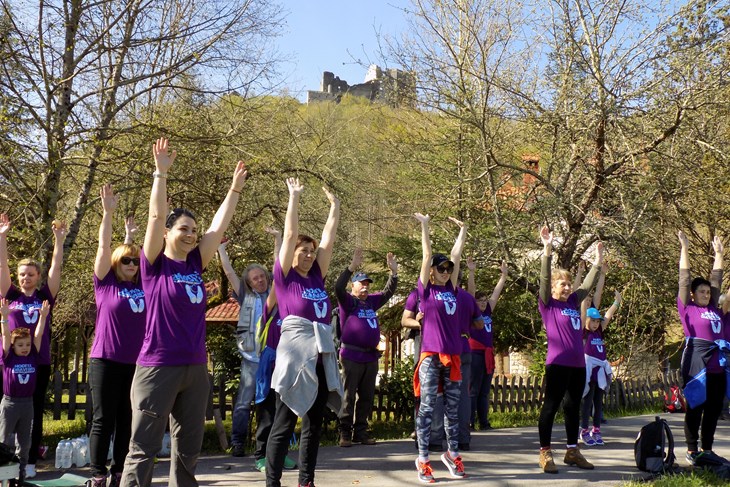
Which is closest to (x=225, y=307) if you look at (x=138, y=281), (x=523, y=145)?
(x=523, y=145)

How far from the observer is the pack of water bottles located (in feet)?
23.1

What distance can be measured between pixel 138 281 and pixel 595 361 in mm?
5980

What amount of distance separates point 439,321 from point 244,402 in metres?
2.40

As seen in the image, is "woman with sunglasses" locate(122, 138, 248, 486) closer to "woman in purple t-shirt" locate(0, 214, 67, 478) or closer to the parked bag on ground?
"woman in purple t-shirt" locate(0, 214, 67, 478)

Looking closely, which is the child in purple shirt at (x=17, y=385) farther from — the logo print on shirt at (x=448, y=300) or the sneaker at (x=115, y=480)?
the logo print on shirt at (x=448, y=300)

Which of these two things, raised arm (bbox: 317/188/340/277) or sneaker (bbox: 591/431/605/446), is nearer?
raised arm (bbox: 317/188/340/277)

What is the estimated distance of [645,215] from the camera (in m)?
11.2

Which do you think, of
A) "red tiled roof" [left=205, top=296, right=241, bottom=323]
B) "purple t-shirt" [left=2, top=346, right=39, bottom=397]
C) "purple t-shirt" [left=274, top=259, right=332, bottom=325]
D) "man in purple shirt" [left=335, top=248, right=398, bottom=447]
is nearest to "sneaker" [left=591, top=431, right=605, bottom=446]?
"man in purple shirt" [left=335, top=248, right=398, bottom=447]

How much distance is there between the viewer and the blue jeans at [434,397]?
6430mm

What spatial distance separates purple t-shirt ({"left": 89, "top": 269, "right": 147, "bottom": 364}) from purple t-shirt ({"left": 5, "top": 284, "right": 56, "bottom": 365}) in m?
1.20

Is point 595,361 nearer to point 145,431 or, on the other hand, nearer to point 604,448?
point 604,448

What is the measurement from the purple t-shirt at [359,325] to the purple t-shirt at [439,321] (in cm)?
173

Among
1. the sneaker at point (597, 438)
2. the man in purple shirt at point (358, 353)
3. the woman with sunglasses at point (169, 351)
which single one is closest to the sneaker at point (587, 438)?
the sneaker at point (597, 438)

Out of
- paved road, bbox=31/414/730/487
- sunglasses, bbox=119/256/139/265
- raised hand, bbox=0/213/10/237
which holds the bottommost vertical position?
paved road, bbox=31/414/730/487
